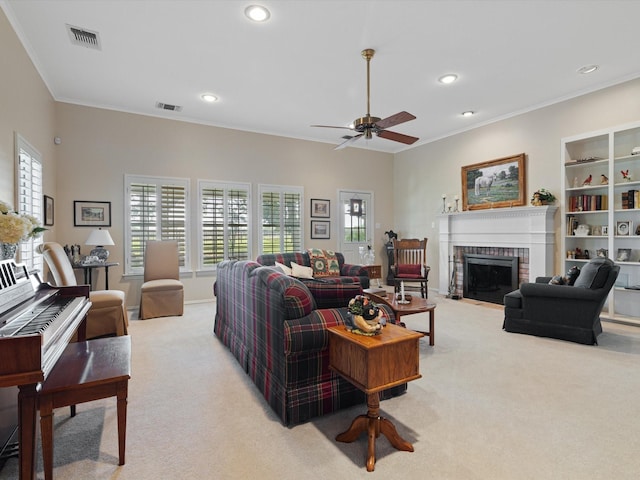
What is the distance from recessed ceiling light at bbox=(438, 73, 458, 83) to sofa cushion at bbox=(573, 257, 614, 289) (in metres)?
2.75

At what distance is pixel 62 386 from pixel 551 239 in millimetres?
5924

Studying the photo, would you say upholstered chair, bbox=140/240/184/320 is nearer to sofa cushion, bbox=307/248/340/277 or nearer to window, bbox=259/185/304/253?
window, bbox=259/185/304/253

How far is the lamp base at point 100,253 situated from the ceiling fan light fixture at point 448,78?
525 cm

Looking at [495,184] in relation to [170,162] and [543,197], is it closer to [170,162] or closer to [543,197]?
[543,197]

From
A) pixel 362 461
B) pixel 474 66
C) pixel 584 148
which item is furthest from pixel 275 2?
pixel 584 148

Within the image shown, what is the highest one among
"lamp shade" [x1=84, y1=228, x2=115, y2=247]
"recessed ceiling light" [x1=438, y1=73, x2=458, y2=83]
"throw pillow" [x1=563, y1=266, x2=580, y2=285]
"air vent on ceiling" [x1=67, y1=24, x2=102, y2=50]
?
"recessed ceiling light" [x1=438, y1=73, x2=458, y2=83]

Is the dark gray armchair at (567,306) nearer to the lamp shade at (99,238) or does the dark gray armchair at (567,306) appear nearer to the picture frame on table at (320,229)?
the picture frame on table at (320,229)

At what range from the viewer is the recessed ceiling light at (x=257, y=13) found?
3.05 m

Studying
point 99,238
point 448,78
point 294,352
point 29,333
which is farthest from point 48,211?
point 448,78

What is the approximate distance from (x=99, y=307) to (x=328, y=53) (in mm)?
3722

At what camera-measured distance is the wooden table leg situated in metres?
1.84

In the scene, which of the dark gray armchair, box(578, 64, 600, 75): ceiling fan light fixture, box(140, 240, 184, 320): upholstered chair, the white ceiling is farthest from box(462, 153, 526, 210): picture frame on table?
box(140, 240, 184, 320): upholstered chair

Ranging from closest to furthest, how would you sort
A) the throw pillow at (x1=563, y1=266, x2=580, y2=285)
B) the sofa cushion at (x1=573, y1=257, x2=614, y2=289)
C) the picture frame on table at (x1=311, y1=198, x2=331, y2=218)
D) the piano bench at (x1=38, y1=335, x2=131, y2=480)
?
the piano bench at (x1=38, y1=335, x2=131, y2=480)
the sofa cushion at (x1=573, y1=257, x2=614, y2=289)
the throw pillow at (x1=563, y1=266, x2=580, y2=285)
the picture frame on table at (x1=311, y1=198, x2=331, y2=218)

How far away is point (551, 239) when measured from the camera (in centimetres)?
516
